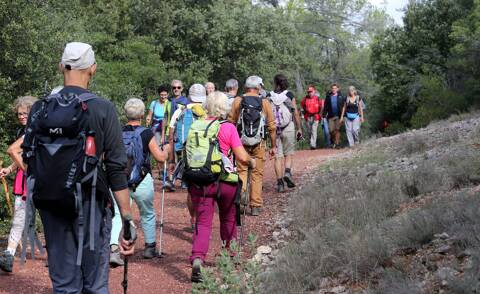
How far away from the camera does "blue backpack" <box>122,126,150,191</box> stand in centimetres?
754

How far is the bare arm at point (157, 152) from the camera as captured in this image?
22.3 ft

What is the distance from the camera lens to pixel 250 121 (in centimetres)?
1016

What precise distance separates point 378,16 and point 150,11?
5802 cm

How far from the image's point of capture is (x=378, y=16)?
81188mm

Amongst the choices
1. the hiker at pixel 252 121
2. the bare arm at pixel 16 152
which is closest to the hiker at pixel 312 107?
the hiker at pixel 252 121

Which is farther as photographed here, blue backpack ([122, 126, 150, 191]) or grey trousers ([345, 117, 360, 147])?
grey trousers ([345, 117, 360, 147])

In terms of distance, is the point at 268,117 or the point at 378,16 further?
the point at 378,16

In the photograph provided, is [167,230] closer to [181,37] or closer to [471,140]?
[471,140]

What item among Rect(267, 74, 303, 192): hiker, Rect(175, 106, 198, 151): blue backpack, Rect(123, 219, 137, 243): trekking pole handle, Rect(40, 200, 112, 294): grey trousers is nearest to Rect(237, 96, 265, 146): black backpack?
Rect(175, 106, 198, 151): blue backpack

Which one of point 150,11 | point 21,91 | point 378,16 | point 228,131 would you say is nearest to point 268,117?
point 228,131

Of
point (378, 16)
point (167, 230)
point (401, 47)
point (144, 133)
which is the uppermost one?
point (378, 16)

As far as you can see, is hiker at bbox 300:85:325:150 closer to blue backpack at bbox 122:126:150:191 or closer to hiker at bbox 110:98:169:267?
hiker at bbox 110:98:169:267

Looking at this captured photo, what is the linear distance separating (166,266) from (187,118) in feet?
9.54

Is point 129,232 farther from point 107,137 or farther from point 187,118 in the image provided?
point 187,118
